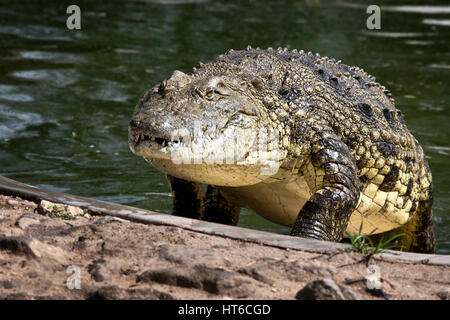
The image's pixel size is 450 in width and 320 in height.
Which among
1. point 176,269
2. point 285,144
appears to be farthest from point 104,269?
point 285,144

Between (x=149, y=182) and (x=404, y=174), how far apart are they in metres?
3.17

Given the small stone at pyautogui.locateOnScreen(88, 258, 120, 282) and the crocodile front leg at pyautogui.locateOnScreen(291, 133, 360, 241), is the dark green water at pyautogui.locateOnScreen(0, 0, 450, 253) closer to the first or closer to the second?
the crocodile front leg at pyautogui.locateOnScreen(291, 133, 360, 241)

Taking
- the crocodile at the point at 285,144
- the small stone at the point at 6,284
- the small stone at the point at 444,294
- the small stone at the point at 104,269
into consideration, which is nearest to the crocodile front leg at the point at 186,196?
the crocodile at the point at 285,144

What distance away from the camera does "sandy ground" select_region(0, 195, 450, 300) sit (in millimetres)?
3324

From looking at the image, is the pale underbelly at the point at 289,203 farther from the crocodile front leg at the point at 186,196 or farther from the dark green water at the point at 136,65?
the dark green water at the point at 136,65

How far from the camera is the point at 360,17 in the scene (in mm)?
17453

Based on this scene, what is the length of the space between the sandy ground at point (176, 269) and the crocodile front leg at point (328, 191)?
1.05 meters

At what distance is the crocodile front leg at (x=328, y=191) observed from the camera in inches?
193

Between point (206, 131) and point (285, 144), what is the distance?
0.72 meters

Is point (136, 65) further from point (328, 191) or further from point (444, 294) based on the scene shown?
point (444, 294)

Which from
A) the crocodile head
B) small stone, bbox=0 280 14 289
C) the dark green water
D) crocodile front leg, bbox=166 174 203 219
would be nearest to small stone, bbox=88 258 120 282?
small stone, bbox=0 280 14 289

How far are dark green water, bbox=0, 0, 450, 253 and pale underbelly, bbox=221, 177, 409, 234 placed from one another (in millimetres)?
998
